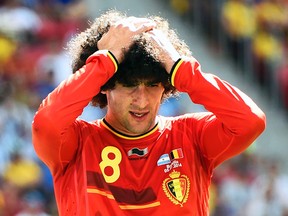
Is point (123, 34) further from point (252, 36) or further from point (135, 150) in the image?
point (252, 36)

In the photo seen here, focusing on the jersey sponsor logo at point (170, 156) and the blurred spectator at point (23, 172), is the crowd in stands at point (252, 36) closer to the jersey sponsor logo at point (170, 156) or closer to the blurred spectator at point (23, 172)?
the blurred spectator at point (23, 172)

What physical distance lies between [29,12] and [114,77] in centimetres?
750

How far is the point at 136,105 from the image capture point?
447cm

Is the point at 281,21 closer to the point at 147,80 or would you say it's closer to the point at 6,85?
the point at 6,85

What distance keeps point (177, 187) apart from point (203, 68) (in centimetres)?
777

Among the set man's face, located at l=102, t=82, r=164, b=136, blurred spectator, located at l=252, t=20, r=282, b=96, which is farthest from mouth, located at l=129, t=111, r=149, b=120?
blurred spectator, located at l=252, t=20, r=282, b=96

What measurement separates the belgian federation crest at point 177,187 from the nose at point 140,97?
0.36 metres

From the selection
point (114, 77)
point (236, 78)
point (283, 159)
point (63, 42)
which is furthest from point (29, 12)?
point (114, 77)

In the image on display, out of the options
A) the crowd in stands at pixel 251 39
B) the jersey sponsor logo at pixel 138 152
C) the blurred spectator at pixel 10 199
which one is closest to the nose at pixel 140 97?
the jersey sponsor logo at pixel 138 152

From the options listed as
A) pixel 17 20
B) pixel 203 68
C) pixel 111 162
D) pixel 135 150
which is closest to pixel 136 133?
pixel 135 150

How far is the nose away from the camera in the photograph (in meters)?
4.45

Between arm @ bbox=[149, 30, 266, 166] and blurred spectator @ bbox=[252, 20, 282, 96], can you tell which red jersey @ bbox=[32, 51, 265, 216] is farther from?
blurred spectator @ bbox=[252, 20, 282, 96]

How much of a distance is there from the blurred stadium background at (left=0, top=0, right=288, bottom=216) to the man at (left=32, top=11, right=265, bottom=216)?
5002 millimetres

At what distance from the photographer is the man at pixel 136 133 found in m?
4.44
